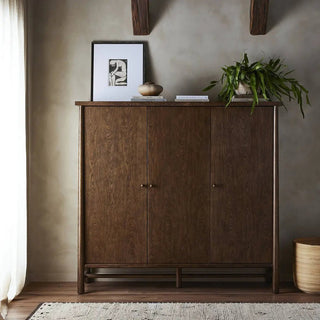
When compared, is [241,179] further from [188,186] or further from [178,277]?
[178,277]

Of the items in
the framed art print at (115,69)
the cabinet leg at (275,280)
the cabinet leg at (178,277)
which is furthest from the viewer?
the framed art print at (115,69)

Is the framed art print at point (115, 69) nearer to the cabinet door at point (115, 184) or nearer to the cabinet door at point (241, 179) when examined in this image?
the cabinet door at point (115, 184)

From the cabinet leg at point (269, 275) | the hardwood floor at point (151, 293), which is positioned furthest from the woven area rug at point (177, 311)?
the cabinet leg at point (269, 275)

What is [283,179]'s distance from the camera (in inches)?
146

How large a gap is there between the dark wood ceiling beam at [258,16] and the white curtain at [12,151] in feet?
6.05

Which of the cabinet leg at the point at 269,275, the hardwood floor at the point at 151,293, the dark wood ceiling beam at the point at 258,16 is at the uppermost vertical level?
the dark wood ceiling beam at the point at 258,16

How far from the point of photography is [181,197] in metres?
3.29

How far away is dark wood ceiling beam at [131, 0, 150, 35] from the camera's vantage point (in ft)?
11.5

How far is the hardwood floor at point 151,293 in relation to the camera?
3.19 m

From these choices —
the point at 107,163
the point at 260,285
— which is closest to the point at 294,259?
the point at 260,285

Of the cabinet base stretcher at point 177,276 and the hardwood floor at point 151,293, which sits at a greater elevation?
the cabinet base stretcher at point 177,276

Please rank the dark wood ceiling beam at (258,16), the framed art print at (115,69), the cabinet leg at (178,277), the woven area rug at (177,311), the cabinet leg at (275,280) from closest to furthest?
the woven area rug at (177,311)
the cabinet leg at (275,280)
the cabinet leg at (178,277)
the dark wood ceiling beam at (258,16)
the framed art print at (115,69)

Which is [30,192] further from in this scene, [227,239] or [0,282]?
[227,239]

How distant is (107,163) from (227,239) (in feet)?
3.52
